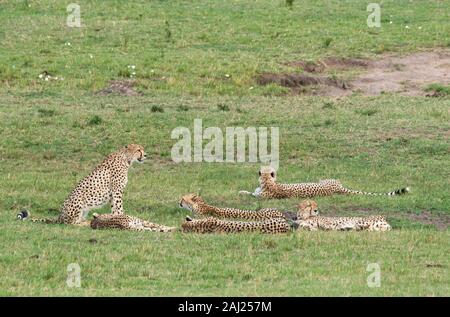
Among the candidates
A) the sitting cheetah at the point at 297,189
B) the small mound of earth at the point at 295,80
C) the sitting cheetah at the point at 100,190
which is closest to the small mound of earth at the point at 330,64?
the small mound of earth at the point at 295,80

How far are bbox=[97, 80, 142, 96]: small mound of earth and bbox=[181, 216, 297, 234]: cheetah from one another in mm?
8642

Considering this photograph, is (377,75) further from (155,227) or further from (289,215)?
(155,227)

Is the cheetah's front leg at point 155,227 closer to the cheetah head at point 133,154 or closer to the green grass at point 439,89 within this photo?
the cheetah head at point 133,154

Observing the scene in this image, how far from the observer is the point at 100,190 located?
14023mm

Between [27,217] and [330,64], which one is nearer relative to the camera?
[27,217]

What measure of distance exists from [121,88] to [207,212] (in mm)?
8029

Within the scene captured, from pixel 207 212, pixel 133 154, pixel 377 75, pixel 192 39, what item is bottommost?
pixel 377 75

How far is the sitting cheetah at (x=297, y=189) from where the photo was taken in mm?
15039

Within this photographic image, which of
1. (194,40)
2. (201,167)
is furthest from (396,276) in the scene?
(194,40)

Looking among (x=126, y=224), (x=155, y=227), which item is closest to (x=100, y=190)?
(x=126, y=224)

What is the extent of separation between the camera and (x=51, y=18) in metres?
26.0

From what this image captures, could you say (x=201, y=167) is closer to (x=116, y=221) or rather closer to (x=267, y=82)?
(x=116, y=221)

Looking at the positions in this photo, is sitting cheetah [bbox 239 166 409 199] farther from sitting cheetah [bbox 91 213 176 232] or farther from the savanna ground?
sitting cheetah [bbox 91 213 176 232]
